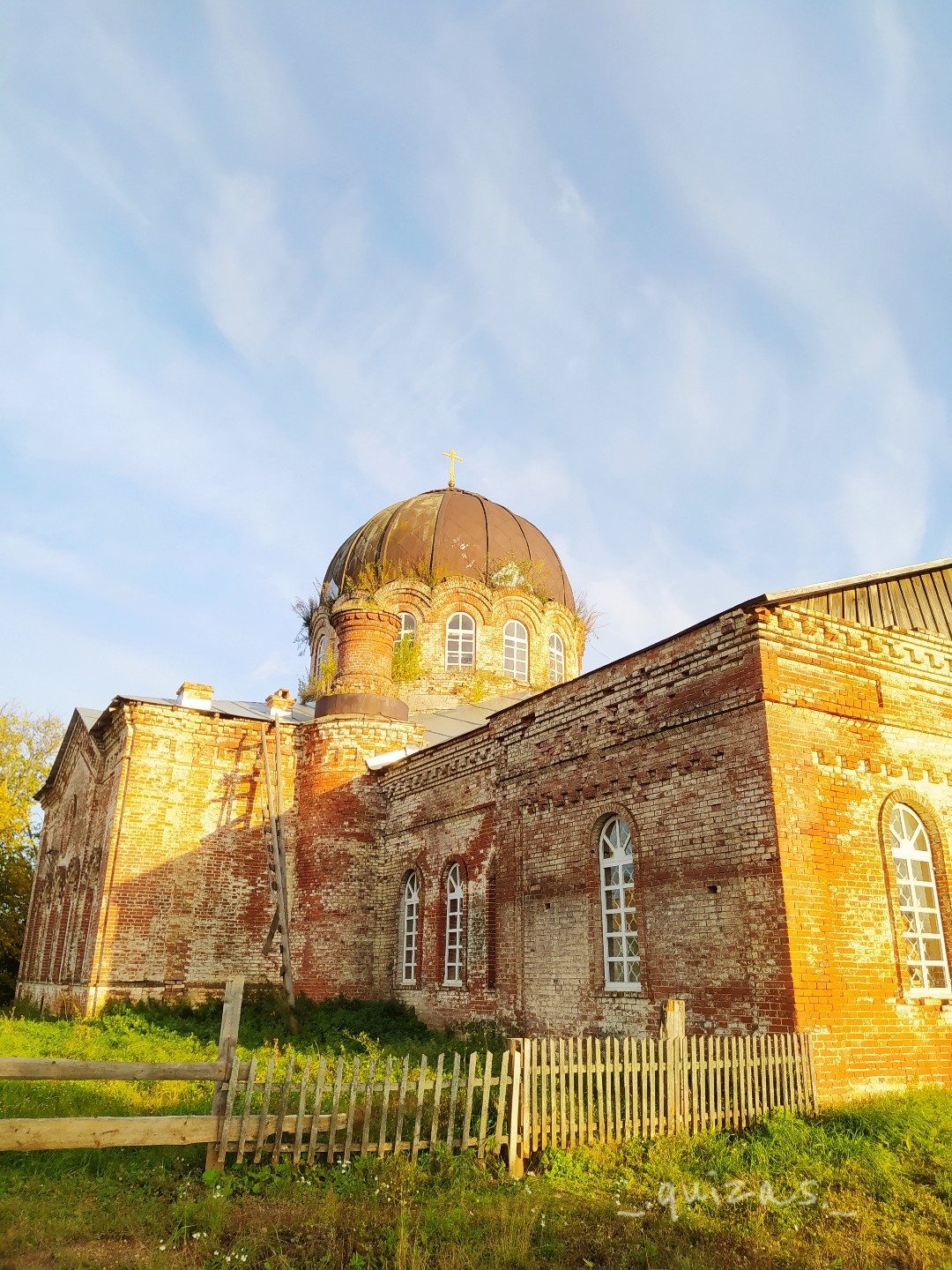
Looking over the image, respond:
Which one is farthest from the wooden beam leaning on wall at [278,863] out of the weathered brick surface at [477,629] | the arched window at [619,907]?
the arched window at [619,907]

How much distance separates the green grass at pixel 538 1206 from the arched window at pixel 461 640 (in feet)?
52.4

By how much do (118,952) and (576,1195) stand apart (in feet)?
37.0

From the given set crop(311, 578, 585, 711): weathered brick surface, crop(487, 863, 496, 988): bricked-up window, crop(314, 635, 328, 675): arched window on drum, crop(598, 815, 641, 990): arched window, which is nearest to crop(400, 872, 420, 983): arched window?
crop(487, 863, 496, 988): bricked-up window

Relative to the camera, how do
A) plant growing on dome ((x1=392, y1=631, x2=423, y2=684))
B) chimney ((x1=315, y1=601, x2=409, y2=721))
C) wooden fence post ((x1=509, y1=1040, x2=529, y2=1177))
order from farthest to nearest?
plant growing on dome ((x1=392, y1=631, x2=423, y2=684)) → chimney ((x1=315, y1=601, x2=409, y2=721)) → wooden fence post ((x1=509, y1=1040, x2=529, y2=1177))

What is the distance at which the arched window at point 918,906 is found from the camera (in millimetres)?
9430

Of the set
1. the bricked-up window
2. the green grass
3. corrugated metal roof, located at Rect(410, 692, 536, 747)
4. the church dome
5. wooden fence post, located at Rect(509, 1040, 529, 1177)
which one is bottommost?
the green grass

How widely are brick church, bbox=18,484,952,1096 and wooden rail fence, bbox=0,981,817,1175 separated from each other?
1030 millimetres

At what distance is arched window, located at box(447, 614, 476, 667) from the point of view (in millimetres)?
23391

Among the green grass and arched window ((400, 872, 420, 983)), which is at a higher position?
arched window ((400, 872, 420, 983))

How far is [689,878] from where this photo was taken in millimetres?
9695

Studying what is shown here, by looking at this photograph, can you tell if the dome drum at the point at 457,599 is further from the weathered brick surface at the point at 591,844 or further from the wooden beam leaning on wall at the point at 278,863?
the wooden beam leaning on wall at the point at 278,863

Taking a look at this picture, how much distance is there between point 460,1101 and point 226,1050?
2.09m

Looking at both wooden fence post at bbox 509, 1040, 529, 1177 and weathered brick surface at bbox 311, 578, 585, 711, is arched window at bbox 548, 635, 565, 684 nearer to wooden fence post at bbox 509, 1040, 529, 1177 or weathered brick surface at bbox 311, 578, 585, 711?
weathered brick surface at bbox 311, 578, 585, 711

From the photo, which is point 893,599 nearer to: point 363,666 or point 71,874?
point 363,666
